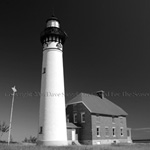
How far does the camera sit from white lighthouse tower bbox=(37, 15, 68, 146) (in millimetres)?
22781

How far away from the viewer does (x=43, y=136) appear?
2280cm

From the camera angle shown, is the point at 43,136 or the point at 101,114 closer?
the point at 43,136

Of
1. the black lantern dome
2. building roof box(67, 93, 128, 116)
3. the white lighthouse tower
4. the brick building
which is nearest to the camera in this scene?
the white lighthouse tower

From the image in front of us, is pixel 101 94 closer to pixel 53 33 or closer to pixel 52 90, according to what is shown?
pixel 52 90

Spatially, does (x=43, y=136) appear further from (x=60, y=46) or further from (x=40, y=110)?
(x=60, y=46)

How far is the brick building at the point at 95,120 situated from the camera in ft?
99.9

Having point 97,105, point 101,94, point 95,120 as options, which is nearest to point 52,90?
point 95,120

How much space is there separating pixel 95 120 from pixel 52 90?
35.4 feet

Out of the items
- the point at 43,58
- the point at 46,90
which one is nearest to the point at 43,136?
the point at 46,90

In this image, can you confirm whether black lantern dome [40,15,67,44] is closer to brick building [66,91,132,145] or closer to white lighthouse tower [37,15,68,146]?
white lighthouse tower [37,15,68,146]

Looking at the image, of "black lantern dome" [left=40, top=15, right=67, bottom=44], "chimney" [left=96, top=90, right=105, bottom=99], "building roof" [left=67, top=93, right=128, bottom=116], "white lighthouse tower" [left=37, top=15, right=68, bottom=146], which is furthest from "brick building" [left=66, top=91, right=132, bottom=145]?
"black lantern dome" [left=40, top=15, right=67, bottom=44]

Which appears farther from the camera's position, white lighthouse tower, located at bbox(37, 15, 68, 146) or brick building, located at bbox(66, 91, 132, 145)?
brick building, located at bbox(66, 91, 132, 145)

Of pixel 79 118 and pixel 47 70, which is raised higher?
pixel 47 70

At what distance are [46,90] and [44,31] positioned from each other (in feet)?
26.6
